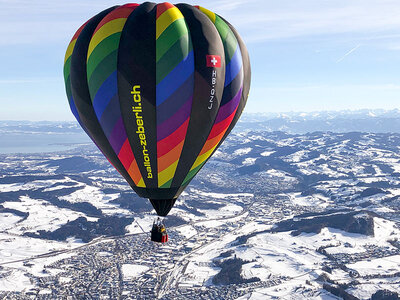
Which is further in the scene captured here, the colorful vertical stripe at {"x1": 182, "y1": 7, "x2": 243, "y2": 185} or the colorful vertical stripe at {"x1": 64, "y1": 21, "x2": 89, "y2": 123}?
the colorful vertical stripe at {"x1": 64, "y1": 21, "x2": 89, "y2": 123}

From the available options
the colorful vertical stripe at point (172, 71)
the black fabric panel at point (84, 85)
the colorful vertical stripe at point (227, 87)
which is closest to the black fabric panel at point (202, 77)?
the colorful vertical stripe at point (172, 71)

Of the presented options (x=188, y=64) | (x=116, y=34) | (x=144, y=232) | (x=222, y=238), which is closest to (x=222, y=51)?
(x=188, y=64)

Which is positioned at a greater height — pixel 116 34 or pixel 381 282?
pixel 116 34

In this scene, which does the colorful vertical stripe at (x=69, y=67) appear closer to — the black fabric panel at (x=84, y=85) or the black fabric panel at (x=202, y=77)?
the black fabric panel at (x=84, y=85)

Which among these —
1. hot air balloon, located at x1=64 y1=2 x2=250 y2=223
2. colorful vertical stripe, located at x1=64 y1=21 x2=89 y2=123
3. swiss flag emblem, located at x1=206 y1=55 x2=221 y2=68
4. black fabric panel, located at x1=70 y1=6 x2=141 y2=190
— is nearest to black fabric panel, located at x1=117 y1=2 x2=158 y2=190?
hot air balloon, located at x1=64 y1=2 x2=250 y2=223

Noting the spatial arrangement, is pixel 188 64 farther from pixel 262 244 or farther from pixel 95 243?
pixel 95 243

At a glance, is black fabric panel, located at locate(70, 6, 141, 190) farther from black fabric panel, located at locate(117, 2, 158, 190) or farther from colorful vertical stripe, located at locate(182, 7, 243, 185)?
colorful vertical stripe, located at locate(182, 7, 243, 185)

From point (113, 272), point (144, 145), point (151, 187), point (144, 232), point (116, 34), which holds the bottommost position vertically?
point (144, 232)
